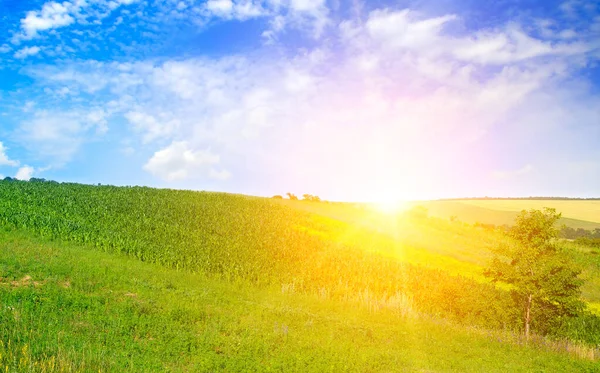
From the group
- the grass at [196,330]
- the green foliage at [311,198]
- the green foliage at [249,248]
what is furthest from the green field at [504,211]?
the grass at [196,330]

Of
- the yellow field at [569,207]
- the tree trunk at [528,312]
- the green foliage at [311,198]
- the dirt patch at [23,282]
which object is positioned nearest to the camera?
the dirt patch at [23,282]

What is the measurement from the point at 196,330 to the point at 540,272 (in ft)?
53.9

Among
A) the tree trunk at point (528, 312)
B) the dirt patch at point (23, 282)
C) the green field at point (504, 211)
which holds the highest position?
the green field at point (504, 211)

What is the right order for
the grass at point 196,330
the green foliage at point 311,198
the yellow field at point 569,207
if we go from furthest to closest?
the yellow field at point 569,207 → the green foliage at point 311,198 → the grass at point 196,330

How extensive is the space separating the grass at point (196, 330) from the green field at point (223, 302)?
7 centimetres

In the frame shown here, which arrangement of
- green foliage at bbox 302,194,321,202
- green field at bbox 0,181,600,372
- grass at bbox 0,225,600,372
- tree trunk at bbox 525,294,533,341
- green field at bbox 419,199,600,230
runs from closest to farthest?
grass at bbox 0,225,600,372
green field at bbox 0,181,600,372
tree trunk at bbox 525,294,533,341
green foliage at bbox 302,194,321,202
green field at bbox 419,199,600,230

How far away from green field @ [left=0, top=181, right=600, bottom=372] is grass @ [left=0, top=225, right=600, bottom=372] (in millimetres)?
71

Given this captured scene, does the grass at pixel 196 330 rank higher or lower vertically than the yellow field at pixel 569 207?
lower

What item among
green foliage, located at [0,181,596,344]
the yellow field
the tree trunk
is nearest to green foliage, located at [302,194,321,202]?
green foliage, located at [0,181,596,344]

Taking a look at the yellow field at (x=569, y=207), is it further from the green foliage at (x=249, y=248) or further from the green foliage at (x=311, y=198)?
the green foliage at (x=249, y=248)

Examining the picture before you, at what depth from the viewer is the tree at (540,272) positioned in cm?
2047

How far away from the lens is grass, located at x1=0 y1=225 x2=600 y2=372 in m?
12.3

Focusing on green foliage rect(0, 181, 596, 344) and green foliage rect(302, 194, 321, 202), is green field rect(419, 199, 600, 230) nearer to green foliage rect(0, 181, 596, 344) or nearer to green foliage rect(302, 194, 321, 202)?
green foliage rect(302, 194, 321, 202)

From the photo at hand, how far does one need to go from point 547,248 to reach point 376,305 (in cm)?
925
